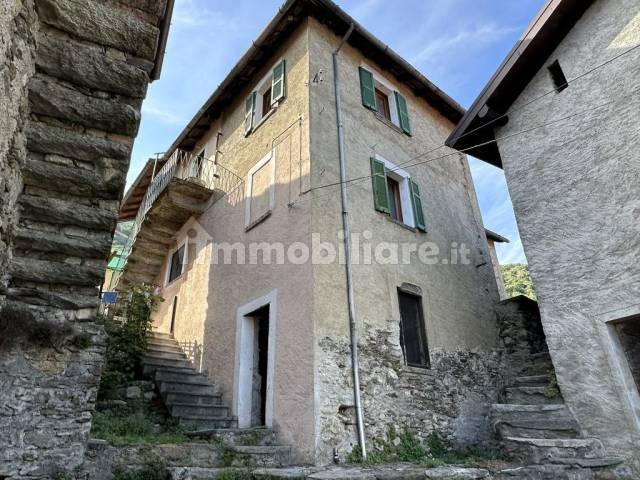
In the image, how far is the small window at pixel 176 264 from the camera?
10.5 metres

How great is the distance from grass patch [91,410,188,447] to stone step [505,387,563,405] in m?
4.69

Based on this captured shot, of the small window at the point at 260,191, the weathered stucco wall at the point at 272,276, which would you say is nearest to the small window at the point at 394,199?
the weathered stucco wall at the point at 272,276

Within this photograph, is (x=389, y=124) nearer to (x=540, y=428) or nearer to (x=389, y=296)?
(x=389, y=296)

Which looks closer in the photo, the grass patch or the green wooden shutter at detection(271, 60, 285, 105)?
the grass patch

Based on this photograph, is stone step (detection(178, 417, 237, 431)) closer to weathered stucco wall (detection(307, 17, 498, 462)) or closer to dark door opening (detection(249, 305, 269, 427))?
dark door opening (detection(249, 305, 269, 427))

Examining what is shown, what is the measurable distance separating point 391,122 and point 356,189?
2.65 meters

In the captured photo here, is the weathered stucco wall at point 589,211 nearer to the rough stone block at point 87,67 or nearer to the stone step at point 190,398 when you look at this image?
the stone step at point 190,398

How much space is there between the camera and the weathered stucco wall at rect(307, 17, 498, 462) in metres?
5.78

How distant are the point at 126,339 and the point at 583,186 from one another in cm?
795

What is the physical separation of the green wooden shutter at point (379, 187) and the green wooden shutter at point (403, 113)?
1822 mm

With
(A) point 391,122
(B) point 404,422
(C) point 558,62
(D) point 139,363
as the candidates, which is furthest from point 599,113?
(D) point 139,363

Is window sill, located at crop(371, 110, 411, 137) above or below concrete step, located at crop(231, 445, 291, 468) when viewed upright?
→ above

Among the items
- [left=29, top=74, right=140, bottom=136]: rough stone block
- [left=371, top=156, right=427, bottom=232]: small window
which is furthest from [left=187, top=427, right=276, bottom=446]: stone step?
[left=371, top=156, right=427, bottom=232]: small window

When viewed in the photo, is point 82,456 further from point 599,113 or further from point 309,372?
A: point 599,113
